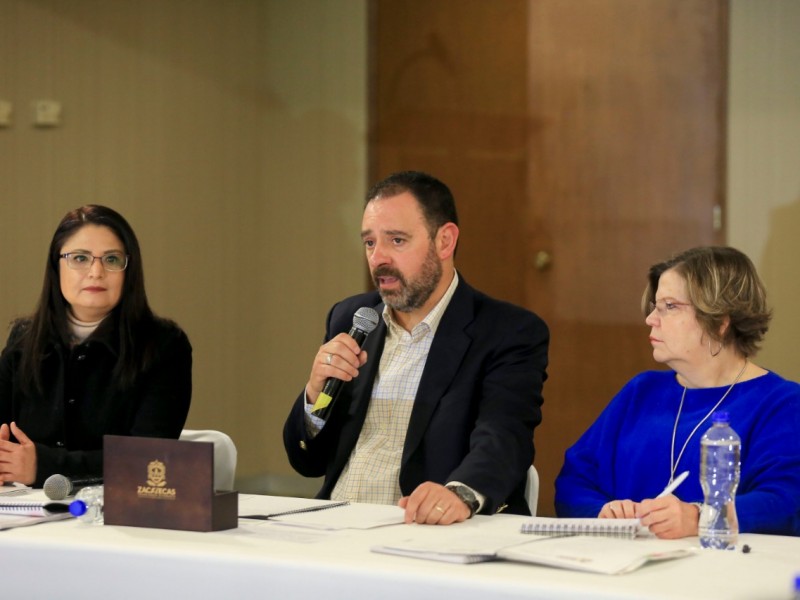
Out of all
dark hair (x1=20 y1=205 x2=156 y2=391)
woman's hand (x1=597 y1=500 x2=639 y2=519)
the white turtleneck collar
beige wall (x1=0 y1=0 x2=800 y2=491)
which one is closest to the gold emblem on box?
woman's hand (x1=597 y1=500 x2=639 y2=519)

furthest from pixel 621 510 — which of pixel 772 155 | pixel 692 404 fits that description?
pixel 772 155

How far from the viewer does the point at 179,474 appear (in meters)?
2.12

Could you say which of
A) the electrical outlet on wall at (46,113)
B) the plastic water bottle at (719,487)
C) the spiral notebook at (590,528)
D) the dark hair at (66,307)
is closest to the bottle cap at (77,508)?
the spiral notebook at (590,528)

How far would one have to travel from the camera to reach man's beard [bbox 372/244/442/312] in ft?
9.96

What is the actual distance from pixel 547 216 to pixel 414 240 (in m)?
2.91

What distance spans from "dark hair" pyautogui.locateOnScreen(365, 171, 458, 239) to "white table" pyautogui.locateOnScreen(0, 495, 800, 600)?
1.06 m

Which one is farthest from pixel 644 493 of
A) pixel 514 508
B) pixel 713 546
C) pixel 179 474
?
pixel 179 474

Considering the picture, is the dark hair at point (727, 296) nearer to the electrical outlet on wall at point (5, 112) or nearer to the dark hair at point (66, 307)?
the dark hair at point (66, 307)

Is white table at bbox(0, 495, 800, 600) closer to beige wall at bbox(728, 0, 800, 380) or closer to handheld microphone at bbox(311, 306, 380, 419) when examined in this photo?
handheld microphone at bbox(311, 306, 380, 419)

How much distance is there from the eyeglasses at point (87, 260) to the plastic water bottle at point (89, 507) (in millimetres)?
1066

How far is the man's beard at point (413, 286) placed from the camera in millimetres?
3037

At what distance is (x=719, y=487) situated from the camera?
2.13 metres

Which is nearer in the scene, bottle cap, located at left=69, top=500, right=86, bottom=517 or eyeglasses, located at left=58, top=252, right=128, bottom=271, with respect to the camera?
bottle cap, located at left=69, top=500, right=86, bottom=517

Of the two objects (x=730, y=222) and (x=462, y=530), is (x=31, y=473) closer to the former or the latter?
(x=462, y=530)
